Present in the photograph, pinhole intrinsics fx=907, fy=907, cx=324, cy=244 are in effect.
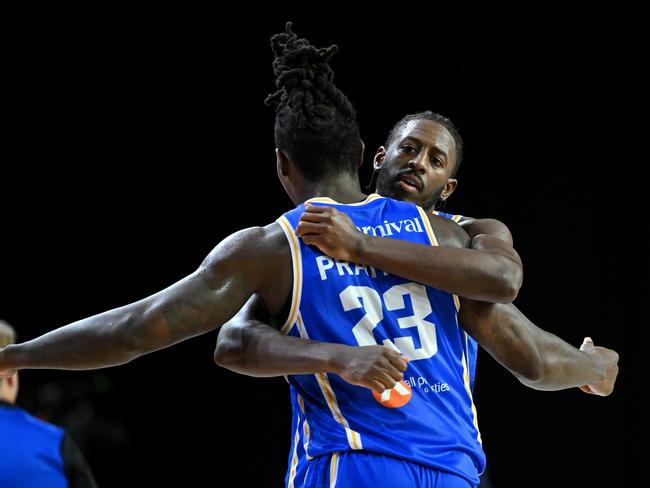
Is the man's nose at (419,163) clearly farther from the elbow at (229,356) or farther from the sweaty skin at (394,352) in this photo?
the elbow at (229,356)

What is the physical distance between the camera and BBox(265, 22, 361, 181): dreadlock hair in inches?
109

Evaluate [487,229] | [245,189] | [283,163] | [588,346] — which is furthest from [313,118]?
[245,189]

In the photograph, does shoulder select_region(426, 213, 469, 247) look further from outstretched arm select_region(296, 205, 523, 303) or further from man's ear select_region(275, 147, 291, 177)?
man's ear select_region(275, 147, 291, 177)

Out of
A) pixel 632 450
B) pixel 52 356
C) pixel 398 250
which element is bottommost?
pixel 632 450

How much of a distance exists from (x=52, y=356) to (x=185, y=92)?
611 centimetres

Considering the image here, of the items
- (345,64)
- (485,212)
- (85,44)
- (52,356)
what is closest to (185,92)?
(85,44)

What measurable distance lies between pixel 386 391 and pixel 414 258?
38cm

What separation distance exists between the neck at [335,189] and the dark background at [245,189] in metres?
4.74

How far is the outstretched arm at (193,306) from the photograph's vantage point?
257 cm

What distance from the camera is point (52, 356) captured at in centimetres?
266

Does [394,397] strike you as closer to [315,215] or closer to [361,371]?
[361,371]

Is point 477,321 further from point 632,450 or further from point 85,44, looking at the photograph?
point 85,44

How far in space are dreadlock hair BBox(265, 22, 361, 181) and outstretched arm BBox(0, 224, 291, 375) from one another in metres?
0.30

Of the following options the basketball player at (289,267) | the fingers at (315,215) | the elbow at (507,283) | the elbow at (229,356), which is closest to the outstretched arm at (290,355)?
the elbow at (229,356)
